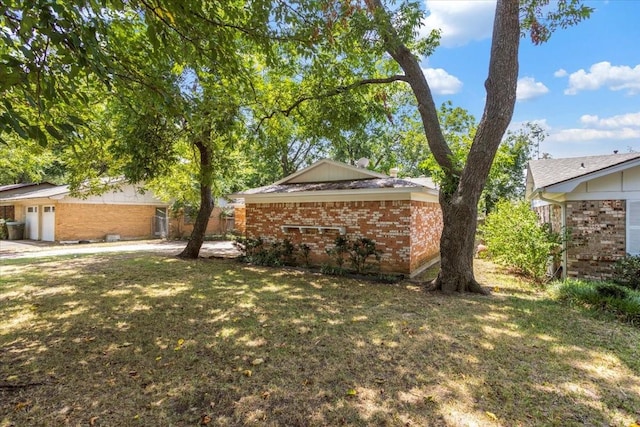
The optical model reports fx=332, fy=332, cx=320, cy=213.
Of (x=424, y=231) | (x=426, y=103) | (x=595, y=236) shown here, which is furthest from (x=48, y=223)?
(x=595, y=236)

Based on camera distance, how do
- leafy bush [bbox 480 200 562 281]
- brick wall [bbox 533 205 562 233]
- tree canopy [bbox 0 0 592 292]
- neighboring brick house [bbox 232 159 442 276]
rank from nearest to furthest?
tree canopy [bbox 0 0 592 292]
leafy bush [bbox 480 200 562 281]
neighboring brick house [bbox 232 159 442 276]
brick wall [bbox 533 205 562 233]

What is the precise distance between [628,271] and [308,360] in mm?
7857

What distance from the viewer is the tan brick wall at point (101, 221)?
18.7 metres

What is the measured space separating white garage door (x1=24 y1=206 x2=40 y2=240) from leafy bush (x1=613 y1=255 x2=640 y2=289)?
87.9 ft

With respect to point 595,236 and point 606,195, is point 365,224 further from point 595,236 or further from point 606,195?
point 606,195

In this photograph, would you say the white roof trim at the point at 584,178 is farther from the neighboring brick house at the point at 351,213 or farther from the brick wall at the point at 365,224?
the brick wall at the point at 365,224

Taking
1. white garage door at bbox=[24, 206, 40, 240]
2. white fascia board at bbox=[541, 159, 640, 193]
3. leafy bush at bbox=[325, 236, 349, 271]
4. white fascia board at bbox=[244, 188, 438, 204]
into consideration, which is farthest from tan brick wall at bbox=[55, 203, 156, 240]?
white fascia board at bbox=[541, 159, 640, 193]

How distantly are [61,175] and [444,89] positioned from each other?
35813 mm

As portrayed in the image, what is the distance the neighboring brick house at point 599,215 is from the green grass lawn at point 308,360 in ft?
6.62

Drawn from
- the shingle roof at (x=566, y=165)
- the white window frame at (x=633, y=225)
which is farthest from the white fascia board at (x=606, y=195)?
the shingle roof at (x=566, y=165)

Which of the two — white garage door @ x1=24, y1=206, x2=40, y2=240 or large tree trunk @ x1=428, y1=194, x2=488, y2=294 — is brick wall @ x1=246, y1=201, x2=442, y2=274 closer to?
large tree trunk @ x1=428, y1=194, x2=488, y2=294

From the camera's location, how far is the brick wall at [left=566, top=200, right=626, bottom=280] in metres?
7.86

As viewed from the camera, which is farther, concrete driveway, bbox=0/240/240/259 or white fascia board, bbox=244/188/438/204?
concrete driveway, bbox=0/240/240/259

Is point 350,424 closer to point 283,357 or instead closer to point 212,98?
point 283,357
